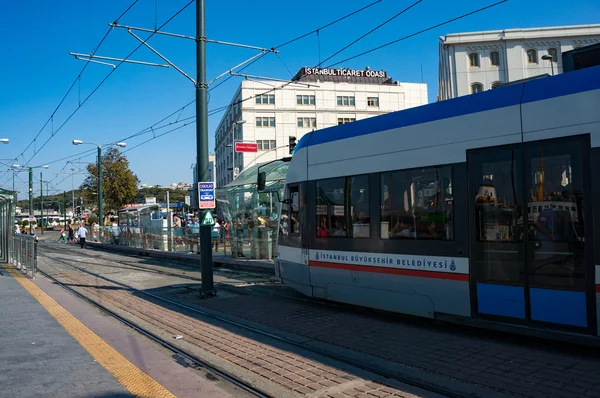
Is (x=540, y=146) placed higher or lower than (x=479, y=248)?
higher

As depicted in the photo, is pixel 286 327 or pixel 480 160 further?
pixel 286 327

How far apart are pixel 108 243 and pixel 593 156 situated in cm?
3614

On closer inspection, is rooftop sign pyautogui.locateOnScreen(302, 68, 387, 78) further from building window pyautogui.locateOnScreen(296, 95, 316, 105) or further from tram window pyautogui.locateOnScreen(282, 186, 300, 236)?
tram window pyautogui.locateOnScreen(282, 186, 300, 236)

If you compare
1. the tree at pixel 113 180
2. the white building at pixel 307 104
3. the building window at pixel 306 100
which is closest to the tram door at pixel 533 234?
the tree at pixel 113 180

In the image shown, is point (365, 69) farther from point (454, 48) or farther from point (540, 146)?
point (540, 146)

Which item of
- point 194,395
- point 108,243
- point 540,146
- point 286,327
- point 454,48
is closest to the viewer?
point 194,395

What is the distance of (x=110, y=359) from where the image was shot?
634cm

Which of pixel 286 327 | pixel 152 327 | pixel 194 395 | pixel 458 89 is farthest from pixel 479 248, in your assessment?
pixel 458 89

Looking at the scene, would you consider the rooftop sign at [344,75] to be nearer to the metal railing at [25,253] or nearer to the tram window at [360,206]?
the metal railing at [25,253]

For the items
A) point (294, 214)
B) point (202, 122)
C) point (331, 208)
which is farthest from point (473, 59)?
point (331, 208)

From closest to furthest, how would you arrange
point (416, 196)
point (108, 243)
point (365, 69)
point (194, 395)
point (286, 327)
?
point (194, 395) → point (416, 196) → point (286, 327) → point (108, 243) → point (365, 69)

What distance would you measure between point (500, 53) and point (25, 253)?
40357 millimetres

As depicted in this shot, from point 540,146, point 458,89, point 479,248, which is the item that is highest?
point 458,89

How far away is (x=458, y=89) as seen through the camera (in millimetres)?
43688
